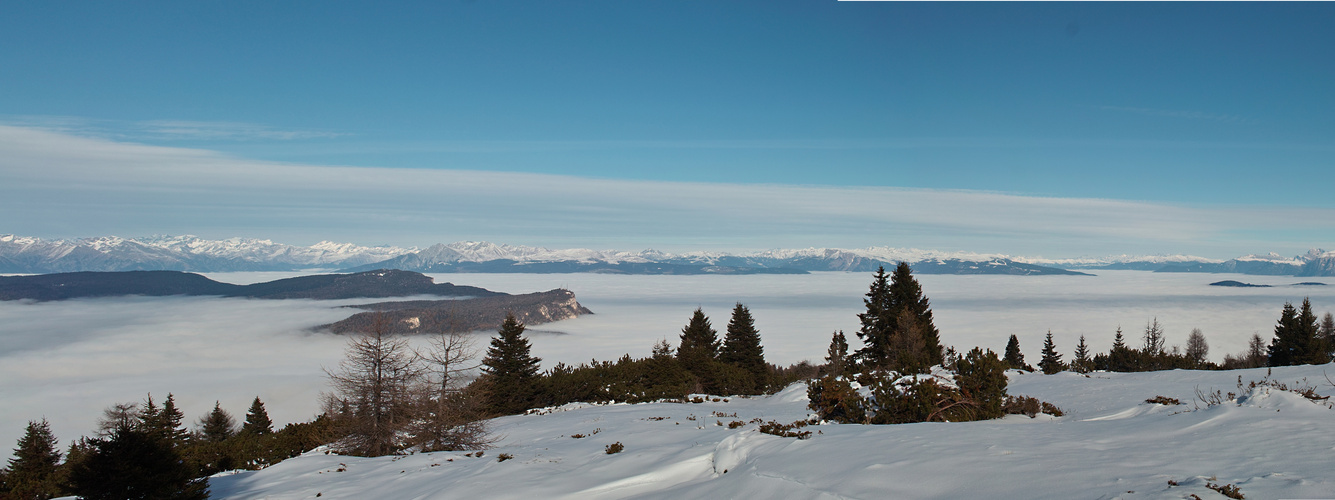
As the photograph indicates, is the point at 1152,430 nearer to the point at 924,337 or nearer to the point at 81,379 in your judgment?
the point at 924,337

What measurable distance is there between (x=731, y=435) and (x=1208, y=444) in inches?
242

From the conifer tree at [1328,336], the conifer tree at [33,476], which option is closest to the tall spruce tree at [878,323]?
the conifer tree at [1328,336]

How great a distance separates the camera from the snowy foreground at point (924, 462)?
18.9 ft

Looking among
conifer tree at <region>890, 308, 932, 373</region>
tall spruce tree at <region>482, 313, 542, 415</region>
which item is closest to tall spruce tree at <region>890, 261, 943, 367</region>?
conifer tree at <region>890, 308, 932, 373</region>

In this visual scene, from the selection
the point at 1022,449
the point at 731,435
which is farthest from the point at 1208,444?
the point at 731,435

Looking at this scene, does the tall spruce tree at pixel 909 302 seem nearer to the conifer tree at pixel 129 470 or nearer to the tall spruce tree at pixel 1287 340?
the tall spruce tree at pixel 1287 340

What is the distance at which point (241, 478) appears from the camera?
12867mm

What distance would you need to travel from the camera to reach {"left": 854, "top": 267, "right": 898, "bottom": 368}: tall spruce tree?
1618 inches

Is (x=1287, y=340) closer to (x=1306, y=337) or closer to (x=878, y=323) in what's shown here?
(x=1306, y=337)

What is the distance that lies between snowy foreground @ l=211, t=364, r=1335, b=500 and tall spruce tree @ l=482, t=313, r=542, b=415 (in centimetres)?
1991

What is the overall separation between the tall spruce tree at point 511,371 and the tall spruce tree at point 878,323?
21306 mm

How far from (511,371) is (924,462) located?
31.4 meters

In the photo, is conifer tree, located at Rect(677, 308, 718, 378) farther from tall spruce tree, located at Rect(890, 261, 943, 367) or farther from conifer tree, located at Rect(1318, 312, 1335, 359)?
conifer tree, located at Rect(1318, 312, 1335, 359)

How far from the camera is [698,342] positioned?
184ft
